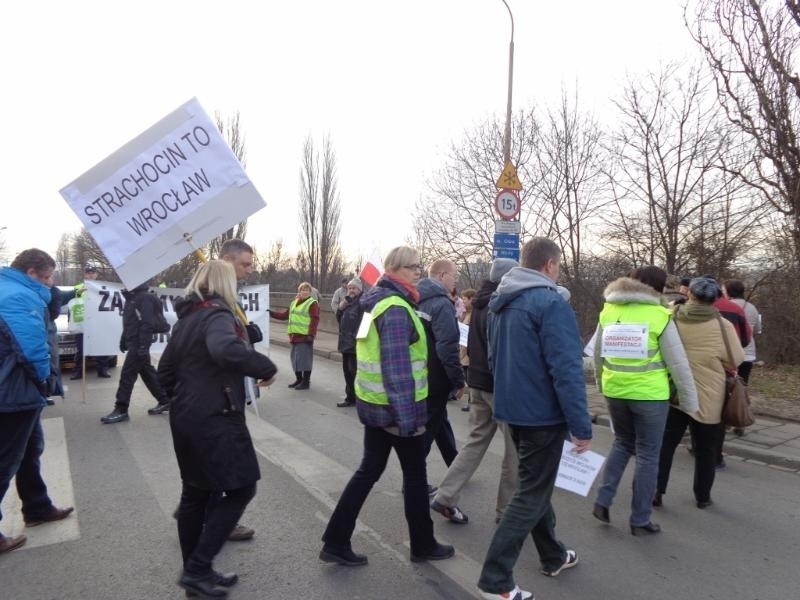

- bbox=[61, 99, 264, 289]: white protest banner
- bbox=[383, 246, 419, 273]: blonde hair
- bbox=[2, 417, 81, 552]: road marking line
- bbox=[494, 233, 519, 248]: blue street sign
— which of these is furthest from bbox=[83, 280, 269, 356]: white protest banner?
bbox=[383, 246, 419, 273]: blonde hair

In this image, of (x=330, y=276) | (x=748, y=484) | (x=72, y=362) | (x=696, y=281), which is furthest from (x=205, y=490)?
(x=330, y=276)

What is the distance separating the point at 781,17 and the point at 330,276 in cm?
2441

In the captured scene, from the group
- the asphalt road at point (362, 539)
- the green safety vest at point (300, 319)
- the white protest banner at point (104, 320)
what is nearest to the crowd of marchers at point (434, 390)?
the asphalt road at point (362, 539)

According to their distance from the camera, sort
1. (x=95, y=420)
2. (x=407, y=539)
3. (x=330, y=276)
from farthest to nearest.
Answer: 1. (x=330, y=276)
2. (x=95, y=420)
3. (x=407, y=539)

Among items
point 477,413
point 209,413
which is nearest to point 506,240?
point 477,413

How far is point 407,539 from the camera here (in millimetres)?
4039

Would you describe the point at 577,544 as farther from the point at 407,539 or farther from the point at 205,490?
the point at 205,490

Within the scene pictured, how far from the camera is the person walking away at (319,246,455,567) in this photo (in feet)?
11.0

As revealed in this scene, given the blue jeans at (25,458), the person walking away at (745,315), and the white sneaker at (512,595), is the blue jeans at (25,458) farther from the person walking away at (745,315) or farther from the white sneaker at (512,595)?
the person walking away at (745,315)

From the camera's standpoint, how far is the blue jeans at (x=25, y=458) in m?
3.72

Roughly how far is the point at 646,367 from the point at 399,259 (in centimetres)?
191

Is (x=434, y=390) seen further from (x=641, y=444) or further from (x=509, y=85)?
(x=509, y=85)

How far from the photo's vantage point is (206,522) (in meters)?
3.17

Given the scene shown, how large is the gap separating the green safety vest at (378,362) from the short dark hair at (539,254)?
72 cm
